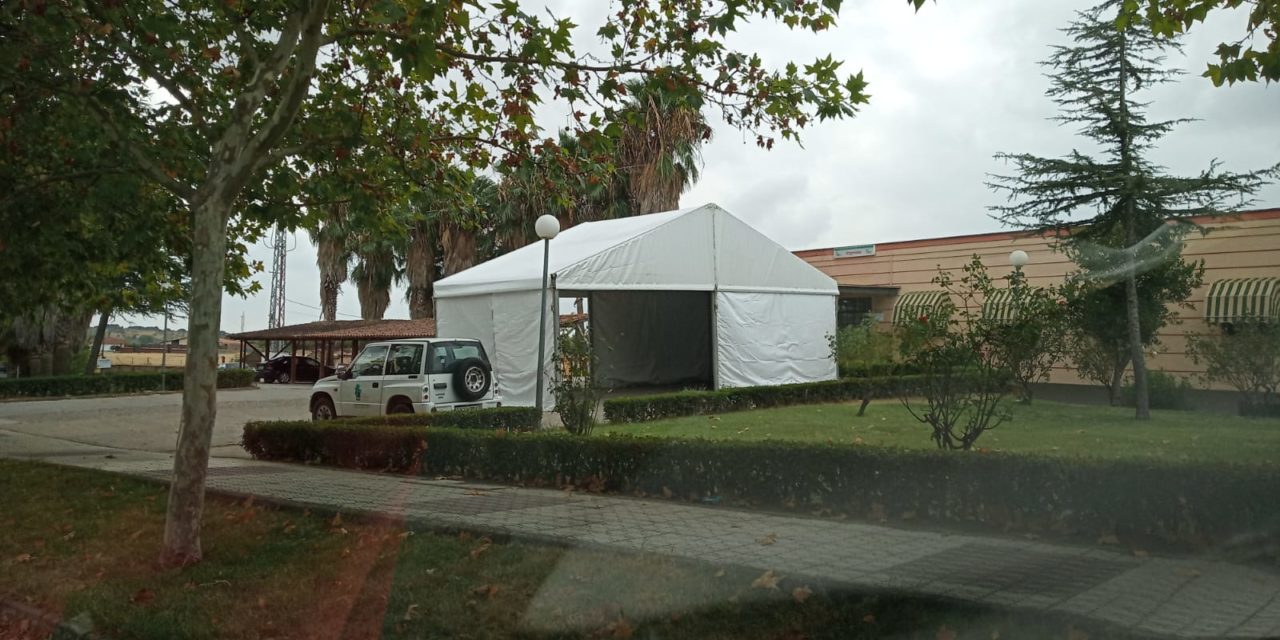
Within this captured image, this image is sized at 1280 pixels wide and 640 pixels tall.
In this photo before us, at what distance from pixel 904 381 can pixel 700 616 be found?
14.4 metres

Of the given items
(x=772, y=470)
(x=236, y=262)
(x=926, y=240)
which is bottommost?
(x=772, y=470)

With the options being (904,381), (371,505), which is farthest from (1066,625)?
(904,381)

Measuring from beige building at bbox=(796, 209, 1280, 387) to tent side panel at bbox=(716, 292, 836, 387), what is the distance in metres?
2.73

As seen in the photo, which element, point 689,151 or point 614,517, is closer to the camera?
point 614,517

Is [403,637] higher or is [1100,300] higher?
[1100,300]

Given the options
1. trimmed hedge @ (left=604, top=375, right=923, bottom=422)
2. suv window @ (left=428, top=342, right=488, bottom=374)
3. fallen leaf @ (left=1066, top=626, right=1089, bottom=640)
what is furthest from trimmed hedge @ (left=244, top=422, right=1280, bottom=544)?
trimmed hedge @ (left=604, top=375, right=923, bottom=422)

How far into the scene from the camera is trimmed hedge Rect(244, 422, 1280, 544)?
6.09m

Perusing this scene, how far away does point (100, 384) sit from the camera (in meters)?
30.7

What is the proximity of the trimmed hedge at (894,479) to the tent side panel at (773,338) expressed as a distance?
12211 mm

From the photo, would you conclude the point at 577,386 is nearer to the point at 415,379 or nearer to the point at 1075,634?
the point at 415,379

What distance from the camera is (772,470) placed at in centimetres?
816

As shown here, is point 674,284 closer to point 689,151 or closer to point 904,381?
point 904,381

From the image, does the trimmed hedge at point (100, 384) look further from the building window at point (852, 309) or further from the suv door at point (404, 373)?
the building window at point (852, 309)

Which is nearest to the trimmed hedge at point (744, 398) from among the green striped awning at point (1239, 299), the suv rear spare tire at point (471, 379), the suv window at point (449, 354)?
the suv rear spare tire at point (471, 379)
